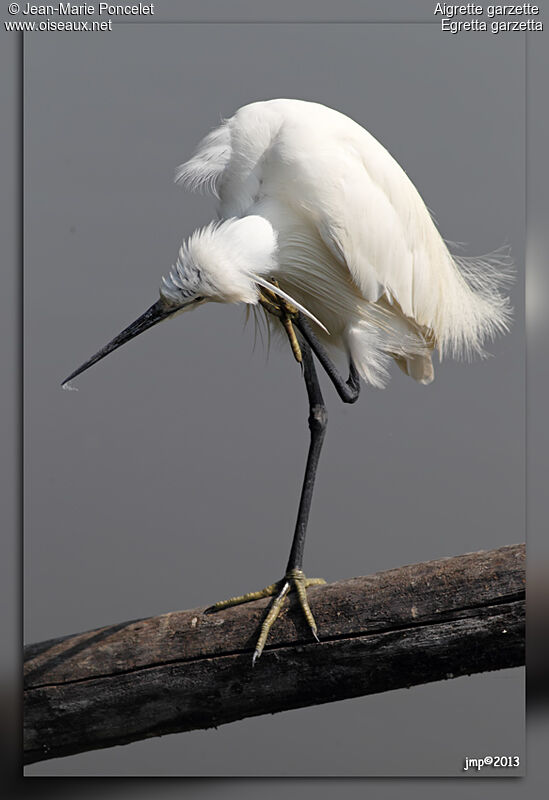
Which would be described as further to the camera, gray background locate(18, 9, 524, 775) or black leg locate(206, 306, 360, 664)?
gray background locate(18, 9, 524, 775)

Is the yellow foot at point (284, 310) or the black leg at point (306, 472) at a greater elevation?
the yellow foot at point (284, 310)

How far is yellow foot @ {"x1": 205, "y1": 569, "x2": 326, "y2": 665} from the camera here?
74.0 inches

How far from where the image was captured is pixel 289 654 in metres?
1.88

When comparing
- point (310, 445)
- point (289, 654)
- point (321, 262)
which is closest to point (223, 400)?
point (310, 445)

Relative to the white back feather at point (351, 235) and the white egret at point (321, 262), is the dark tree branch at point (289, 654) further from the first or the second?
the white back feather at point (351, 235)

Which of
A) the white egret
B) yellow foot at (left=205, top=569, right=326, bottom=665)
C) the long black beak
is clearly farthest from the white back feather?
yellow foot at (left=205, top=569, right=326, bottom=665)

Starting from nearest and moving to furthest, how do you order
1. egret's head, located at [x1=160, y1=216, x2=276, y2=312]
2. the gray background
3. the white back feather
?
egret's head, located at [x1=160, y1=216, x2=276, y2=312] → the white back feather → the gray background

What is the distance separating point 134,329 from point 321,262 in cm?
39

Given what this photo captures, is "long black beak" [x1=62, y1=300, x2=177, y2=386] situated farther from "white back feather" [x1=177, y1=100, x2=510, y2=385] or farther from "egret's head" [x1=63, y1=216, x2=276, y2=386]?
"white back feather" [x1=177, y1=100, x2=510, y2=385]

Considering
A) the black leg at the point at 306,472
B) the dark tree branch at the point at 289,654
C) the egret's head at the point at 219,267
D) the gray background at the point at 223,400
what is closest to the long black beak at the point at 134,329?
the egret's head at the point at 219,267

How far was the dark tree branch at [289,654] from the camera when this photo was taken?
1.84 m

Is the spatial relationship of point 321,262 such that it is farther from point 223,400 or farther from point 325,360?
point 223,400

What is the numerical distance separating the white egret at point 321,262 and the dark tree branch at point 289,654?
5 cm

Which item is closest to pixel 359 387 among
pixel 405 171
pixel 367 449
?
pixel 367 449
